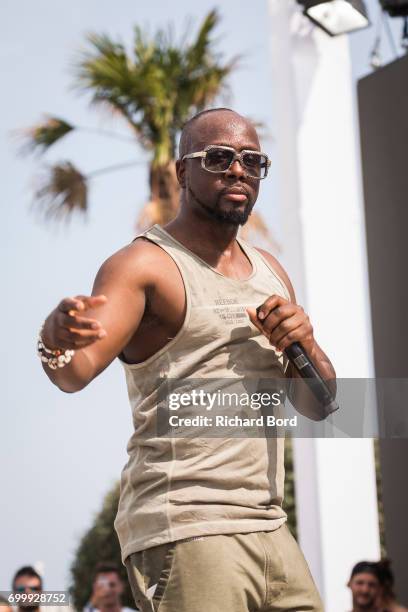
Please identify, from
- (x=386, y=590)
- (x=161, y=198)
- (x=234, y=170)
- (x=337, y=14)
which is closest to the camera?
(x=234, y=170)

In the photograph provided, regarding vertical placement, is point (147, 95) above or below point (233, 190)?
above

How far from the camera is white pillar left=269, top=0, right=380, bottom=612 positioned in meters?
6.20

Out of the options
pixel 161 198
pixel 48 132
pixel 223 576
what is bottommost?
pixel 223 576

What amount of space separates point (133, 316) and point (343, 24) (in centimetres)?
420

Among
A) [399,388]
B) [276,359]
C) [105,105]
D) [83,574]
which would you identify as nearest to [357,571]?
[399,388]

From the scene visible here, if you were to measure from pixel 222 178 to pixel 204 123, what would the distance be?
0.16 metres

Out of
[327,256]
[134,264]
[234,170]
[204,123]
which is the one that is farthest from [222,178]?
[327,256]

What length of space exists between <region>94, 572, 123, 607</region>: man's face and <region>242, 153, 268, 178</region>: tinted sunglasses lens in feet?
13.6

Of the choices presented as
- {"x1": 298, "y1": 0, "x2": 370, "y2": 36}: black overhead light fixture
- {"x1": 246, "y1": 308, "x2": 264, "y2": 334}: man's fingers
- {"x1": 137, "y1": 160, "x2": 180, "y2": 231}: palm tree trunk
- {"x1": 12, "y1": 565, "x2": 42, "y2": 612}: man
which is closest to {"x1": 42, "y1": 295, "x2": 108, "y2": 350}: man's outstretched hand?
{"x1": 246, "y1": 308, "x2": 264, "y2": 334}: man's fingers

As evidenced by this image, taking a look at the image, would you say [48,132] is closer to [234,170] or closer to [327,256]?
[327,256]

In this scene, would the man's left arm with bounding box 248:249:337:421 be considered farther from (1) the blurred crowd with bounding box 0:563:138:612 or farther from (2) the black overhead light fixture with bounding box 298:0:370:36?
(2) the black overhead light fixture with bounding box 298:0:370:36

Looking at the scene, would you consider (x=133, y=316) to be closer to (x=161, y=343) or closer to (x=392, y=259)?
(x=161, y=343)

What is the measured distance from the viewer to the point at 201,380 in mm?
2072

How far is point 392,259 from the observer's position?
5.20m
